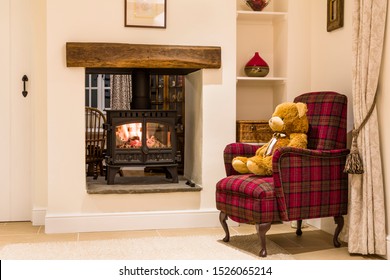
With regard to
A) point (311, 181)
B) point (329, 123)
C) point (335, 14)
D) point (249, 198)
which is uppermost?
point (335, 14)

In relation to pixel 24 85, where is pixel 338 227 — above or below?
below

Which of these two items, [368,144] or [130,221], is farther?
[130,221]

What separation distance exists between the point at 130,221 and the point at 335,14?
2.25 meters

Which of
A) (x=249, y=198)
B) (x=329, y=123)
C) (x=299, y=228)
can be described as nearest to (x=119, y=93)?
(x=299, y=228)

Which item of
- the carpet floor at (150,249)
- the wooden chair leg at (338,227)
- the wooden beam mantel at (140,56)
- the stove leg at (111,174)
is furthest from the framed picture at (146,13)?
the wooden chair leg at (338,227)

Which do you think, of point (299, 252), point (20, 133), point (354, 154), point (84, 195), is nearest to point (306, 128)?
point (354, 154)

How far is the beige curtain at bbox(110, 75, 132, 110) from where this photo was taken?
7.72 meters

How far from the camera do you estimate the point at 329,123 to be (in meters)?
3.88

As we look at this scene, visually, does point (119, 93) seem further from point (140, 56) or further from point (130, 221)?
point (130, 221)

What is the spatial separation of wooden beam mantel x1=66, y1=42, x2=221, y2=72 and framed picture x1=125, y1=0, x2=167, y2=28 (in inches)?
7.8

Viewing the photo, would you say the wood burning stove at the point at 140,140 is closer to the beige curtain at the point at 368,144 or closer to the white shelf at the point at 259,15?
the white shelf at the point at 259,15

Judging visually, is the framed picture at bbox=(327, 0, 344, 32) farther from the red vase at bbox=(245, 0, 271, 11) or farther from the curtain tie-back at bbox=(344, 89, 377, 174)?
the curtain tie-back at bbox=(344, 89, 377, 174)

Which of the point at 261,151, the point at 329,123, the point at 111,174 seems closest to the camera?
the point at 329,123

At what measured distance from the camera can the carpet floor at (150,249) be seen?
3562 mm
